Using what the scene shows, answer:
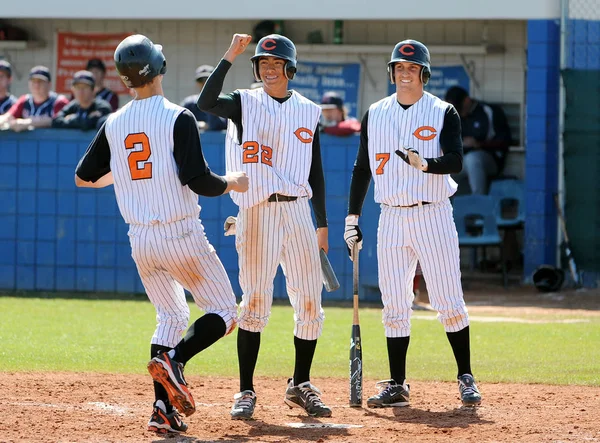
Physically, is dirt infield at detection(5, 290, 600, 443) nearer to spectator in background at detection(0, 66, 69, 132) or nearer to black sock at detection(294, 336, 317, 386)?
black sock at detection(294, 336, 317, 386)

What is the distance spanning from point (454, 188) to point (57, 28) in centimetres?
1101

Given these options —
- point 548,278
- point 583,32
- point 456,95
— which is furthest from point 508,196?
point 583,32

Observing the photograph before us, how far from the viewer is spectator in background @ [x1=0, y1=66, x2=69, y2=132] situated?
13555 millimetres

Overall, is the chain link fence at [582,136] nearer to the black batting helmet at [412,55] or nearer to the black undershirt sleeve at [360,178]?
the black undershirt sleeve at [360,178]

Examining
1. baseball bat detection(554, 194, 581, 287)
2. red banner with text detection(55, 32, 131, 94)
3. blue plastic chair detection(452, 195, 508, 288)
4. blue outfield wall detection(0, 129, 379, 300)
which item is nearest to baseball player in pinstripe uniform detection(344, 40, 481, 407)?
blue outfield wall detection(0, 129, 379, 300)

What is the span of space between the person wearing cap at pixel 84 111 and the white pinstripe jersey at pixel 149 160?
770cm

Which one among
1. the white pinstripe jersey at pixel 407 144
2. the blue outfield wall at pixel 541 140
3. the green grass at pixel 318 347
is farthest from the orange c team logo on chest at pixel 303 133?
the blue outfield wall at pixel 541 140

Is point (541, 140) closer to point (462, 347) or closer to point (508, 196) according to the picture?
point (508, 196)

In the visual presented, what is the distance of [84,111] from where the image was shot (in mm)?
13398

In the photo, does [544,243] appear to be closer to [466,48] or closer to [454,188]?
[466,48]

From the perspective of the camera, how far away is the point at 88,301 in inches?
502

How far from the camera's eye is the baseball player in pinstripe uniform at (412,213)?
673cm

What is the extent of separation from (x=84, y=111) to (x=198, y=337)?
8.14m

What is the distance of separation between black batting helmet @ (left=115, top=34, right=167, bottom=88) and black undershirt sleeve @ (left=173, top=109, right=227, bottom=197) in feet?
0.95
